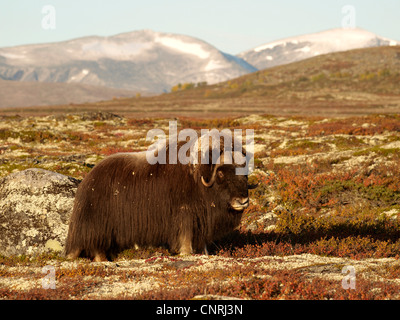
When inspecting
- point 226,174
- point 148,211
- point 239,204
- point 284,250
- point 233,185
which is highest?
point 226,174

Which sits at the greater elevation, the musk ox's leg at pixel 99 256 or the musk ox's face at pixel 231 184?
the musk ox's face at pixel 231 184

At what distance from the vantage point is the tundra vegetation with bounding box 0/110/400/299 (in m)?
5.95

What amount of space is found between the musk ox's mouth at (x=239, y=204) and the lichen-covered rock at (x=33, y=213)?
3.93 metres

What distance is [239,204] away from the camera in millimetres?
8039

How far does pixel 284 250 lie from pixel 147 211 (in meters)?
2.83

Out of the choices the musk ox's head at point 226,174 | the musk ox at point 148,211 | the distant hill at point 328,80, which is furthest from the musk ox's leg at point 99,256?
the distant hill at point 328,80

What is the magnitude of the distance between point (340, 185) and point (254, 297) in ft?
29.0

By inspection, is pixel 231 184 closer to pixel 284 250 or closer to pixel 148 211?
pixel 148 211

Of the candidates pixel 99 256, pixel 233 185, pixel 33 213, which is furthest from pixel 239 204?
pixel 33 213

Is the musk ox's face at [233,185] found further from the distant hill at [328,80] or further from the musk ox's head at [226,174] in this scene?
the distant hill at [328,80]

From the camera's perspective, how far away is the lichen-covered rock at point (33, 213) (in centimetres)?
952

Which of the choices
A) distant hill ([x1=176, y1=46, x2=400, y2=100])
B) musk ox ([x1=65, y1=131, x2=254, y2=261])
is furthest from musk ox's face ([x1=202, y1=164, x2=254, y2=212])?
distant hill ([x1=176, y1=46, x2=400, y2=100])

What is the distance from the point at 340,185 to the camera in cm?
1366

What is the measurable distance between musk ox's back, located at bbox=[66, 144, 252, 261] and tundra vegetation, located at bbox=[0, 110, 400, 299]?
347 mm
